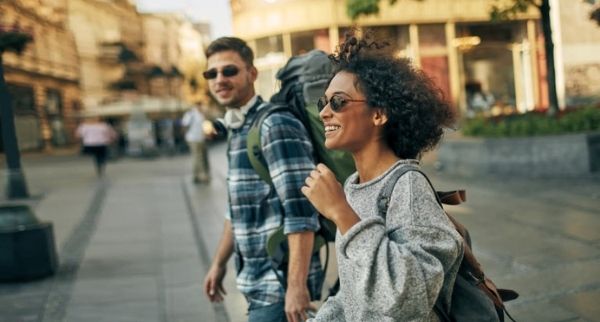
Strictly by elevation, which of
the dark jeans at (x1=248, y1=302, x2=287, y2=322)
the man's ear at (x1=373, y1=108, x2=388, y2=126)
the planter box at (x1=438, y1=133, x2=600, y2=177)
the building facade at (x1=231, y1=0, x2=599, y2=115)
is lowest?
the planter box at (x1=438, y1=133, x2=600, y2=177)

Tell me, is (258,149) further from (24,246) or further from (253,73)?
(24,246)

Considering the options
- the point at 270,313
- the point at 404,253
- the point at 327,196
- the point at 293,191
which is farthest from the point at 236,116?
the point at 404,253

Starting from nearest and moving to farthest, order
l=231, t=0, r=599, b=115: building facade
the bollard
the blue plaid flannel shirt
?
the blue plaid flannel shirt
the bollard
l=231, t=0, r=599, b=115: building facade

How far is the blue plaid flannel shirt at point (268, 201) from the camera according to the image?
2.56 m

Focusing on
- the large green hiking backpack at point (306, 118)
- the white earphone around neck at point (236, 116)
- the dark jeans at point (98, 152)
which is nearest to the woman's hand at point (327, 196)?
the large green hiking backpack at point (306, 118)

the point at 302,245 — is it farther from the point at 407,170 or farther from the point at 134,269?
the point at 134,269

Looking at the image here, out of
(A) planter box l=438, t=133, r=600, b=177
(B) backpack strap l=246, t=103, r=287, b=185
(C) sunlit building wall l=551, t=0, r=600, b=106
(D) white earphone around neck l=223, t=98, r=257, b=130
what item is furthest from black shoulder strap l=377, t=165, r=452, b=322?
(C) sunlit building wall l=551, t=0, r=600, b=106

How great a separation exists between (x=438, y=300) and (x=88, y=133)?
17794mm

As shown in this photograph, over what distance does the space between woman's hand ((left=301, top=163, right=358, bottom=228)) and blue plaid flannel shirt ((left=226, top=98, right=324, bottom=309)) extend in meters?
0.79

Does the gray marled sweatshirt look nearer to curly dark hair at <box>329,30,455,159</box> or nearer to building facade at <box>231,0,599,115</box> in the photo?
curly dark hair at <box>329,30,455,159</box>

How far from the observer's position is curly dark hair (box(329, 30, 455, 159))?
1797mm

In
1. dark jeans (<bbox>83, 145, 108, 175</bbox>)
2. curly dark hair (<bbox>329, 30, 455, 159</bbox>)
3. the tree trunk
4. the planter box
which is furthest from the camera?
dark jeans (<bbox>83, 145, 108, 175</bbox>)

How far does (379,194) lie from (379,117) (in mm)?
217

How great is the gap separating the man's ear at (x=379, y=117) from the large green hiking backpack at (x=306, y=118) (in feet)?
2.56
